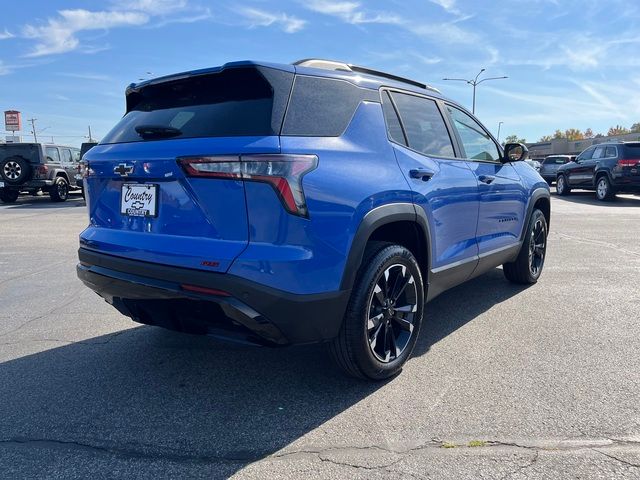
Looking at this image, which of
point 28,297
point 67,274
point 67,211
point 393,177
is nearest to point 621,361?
point 393,177

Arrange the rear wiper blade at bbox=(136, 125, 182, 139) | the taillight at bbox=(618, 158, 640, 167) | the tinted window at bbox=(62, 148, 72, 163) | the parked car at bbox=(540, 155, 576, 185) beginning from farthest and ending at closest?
the parked car at bbox=(540, 155, 576, 185), the tinted window at bbox=(62, 148, 72, 163), the taillight at bbox=(618, 158, 640, 167), the rear wiper blade at bbox=(136, 125, 182, 139)

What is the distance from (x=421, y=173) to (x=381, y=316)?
1001 mm

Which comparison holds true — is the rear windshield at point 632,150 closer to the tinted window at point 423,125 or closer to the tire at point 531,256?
the tire at point 531,256

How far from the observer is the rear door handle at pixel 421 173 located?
324cm

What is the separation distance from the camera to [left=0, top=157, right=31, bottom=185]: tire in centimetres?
1670

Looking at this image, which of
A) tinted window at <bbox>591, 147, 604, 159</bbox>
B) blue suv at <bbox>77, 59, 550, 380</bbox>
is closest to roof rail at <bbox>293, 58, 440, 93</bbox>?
blue suv at <bbox>77, 59, 550, 380</bbox>

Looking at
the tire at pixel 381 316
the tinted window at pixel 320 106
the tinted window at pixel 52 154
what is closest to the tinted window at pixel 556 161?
the tinted window at pixel 52 154

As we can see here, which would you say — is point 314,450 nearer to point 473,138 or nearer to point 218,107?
point 218,107

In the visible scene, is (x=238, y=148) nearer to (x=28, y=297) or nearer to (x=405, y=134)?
(x=405, y=134)

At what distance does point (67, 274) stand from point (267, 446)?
15.7 ft

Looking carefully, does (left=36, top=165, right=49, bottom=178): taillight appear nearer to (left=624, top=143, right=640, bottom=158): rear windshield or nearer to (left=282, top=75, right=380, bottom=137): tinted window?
(left=282, top=75, right=380, bottom=137): tinted window

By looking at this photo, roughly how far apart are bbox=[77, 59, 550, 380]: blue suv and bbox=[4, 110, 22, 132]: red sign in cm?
5315

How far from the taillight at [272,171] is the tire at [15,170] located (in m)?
17.2

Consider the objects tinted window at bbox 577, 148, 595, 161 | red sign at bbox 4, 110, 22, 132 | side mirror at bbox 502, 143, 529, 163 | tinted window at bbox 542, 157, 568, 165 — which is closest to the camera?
side mirror at bbox 502, 143, 529, 163
